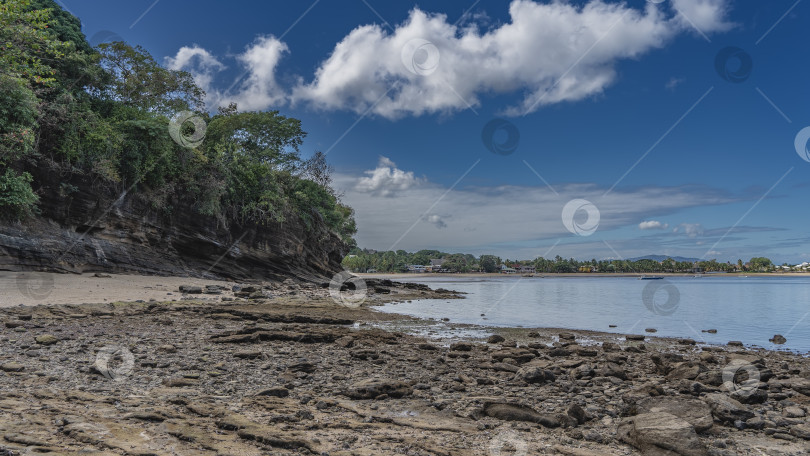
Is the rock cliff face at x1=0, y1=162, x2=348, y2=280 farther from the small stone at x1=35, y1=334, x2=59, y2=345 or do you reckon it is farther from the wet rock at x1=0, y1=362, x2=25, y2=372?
the wet rock at x1=0, y1=362, x2=25, y2=372

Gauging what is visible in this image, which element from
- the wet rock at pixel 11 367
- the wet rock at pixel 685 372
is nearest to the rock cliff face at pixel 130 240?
the wet rock at pixel 11 367

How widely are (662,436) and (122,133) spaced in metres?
29.6

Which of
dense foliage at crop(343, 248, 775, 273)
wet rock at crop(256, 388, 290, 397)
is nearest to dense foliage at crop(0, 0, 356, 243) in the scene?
wet rock at crop(256, 388, 290, 397)

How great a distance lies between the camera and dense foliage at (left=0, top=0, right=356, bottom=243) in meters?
19.4

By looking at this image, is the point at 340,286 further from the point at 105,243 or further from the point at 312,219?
the point at 105,243

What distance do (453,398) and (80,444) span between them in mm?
4665

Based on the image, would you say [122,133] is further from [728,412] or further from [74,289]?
[728,412]

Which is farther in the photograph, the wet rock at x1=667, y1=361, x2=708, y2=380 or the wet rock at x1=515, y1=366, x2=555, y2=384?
the wet rock at x1=667, y1=361, x2=708, y2=380

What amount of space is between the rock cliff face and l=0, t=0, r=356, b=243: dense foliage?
26.5 inches

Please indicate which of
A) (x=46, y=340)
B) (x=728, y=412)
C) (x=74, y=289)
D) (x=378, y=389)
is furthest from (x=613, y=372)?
(x=74, y=289)

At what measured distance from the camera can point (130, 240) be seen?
25.9m

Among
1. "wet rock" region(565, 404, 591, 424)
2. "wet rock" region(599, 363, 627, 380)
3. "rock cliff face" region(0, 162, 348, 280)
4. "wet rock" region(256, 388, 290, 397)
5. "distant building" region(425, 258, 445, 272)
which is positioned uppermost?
"distant building" region(425, 258, 445, 272)

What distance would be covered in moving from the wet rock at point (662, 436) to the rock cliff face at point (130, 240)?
82.4ft

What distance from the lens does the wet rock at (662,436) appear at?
4711 mm
